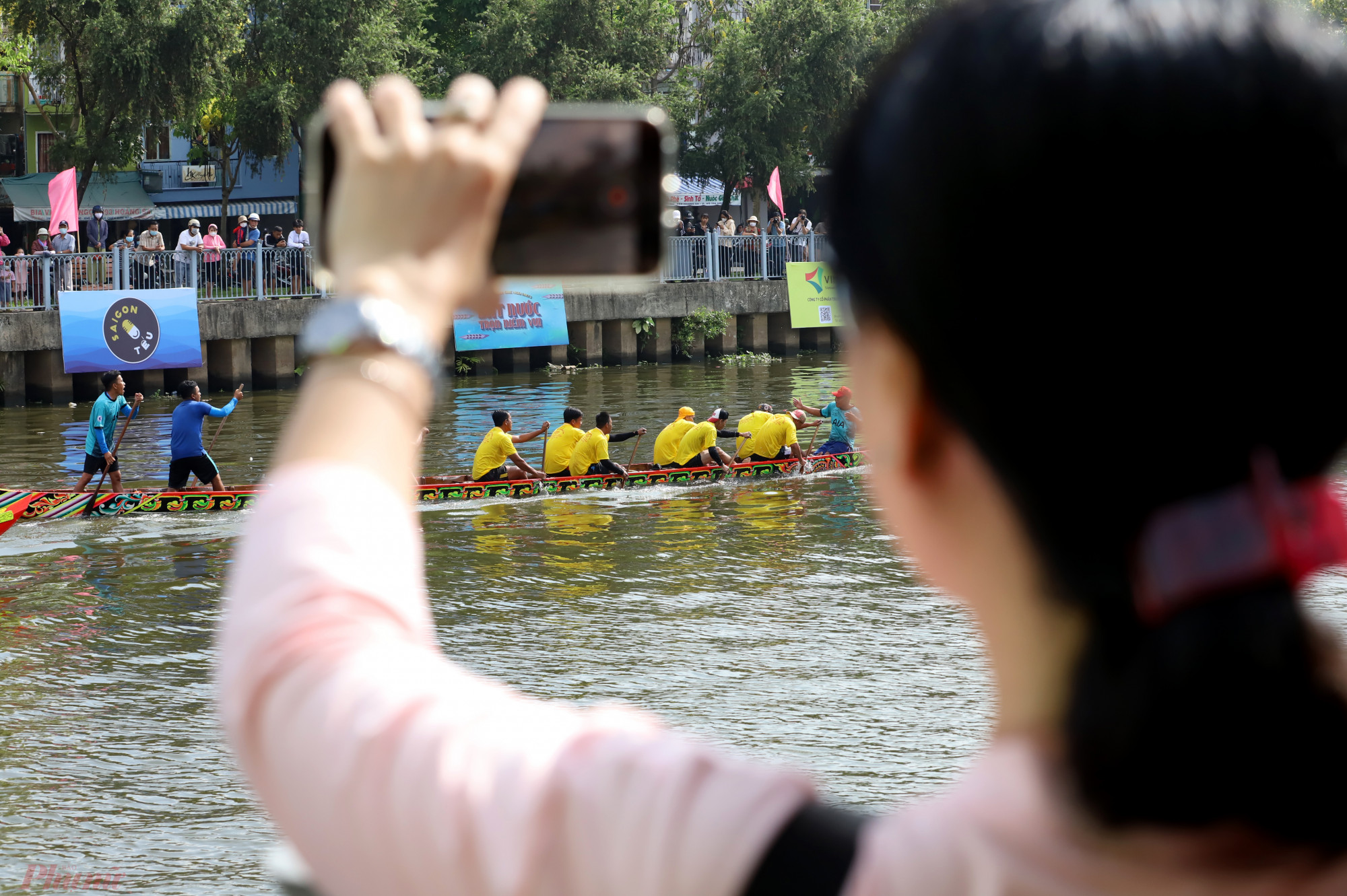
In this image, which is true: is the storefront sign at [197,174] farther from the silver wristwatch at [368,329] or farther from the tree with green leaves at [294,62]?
the silver wristwatch at [368,329]

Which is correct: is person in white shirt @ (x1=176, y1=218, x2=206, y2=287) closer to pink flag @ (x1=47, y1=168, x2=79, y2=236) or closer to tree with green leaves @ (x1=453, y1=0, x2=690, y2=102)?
pink flag @ (x1=47, y1=168, x2=79, y2=236)

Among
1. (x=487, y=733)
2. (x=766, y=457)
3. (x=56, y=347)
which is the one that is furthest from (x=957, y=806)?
(x=56, y=347)

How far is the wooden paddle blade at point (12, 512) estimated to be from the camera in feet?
49.4

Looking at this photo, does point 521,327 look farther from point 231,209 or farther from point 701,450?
point 231,209

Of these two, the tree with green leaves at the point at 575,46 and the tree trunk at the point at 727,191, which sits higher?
the tree with green leaves at the point at 575,46

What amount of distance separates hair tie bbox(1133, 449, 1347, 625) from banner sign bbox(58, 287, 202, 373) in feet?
92.3

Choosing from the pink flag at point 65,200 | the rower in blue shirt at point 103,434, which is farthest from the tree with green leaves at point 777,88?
the rower in blue shirt at point 103,434

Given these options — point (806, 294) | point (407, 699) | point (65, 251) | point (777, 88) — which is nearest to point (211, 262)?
point (65, 251)

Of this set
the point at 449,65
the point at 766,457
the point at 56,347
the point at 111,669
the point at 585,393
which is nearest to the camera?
the point at 111,669

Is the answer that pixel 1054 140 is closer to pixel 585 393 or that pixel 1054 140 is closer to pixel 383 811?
pixel 383 811

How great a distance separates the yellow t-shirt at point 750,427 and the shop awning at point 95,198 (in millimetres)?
23019

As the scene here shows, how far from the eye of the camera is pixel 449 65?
40.6 m

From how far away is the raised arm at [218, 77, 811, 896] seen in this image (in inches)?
34.7

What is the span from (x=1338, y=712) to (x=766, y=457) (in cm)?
1931
